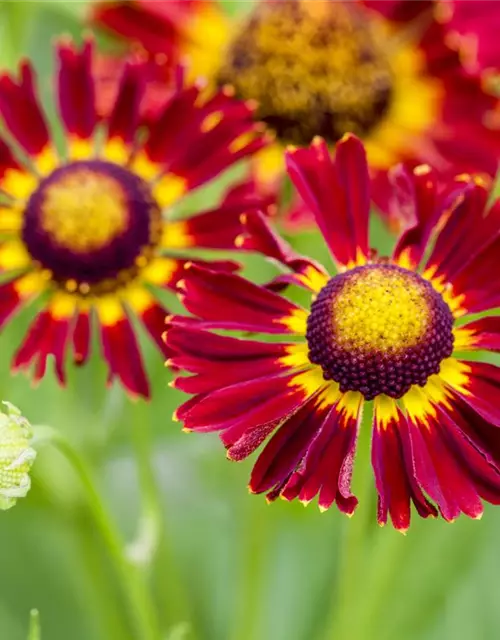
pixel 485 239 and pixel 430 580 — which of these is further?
pixel 430 580

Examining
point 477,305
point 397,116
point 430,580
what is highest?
point 397,116

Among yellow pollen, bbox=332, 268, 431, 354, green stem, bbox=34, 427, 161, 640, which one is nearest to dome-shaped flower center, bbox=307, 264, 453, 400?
yellow pollen, bbox=332, 268, 431, 354

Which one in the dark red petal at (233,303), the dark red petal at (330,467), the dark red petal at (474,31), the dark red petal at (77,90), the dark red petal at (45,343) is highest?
the dark red petal at (474,31)

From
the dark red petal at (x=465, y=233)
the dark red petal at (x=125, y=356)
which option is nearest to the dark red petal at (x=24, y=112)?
Answer: the dark red petal at (x=125, y=356)

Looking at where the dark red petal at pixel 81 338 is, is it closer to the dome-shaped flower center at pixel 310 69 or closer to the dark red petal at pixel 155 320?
the dark red petal at pixel 155 320

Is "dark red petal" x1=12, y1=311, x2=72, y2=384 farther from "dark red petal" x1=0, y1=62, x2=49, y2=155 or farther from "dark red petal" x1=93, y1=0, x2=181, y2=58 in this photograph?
"dark red petal" x1=93, y1=0, x2=181, y2=58

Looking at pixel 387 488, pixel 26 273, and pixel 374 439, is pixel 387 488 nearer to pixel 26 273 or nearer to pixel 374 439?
pixel 374 439

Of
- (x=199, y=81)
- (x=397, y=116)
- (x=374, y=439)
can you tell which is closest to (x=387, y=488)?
(x=374, y=439)
